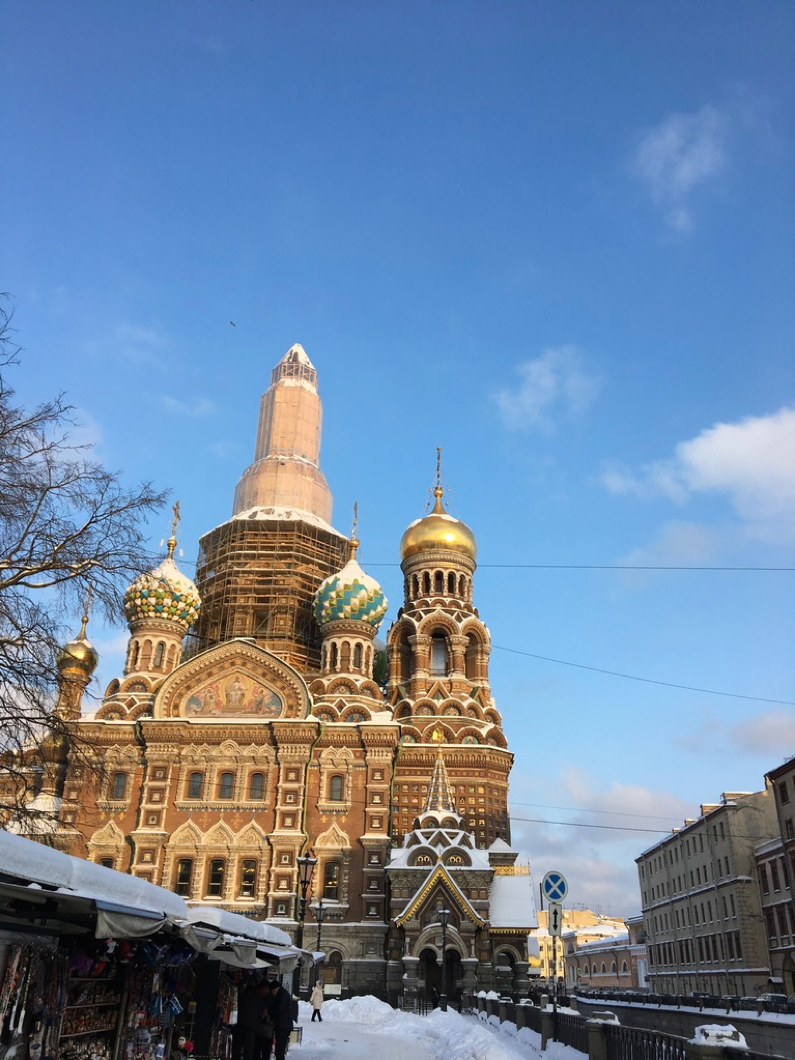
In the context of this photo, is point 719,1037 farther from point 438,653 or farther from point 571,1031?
point 438,653

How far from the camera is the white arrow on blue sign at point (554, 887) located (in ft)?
44.8

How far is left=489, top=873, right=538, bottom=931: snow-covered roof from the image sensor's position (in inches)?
1342

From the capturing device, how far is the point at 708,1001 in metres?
25.6

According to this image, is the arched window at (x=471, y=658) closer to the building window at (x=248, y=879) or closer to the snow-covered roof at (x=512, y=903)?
the snow-covered roof at (x=512, y=903)

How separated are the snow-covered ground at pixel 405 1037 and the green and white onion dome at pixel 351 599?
17886 mm

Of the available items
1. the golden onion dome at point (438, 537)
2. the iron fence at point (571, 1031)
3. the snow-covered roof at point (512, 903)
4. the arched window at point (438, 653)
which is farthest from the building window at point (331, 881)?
the iron fence at point (571, 1031)

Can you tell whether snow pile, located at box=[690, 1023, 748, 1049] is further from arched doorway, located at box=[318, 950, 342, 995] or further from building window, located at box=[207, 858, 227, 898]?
building window, located at box=[207, 858, 227, 898]

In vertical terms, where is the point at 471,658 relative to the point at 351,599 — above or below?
below

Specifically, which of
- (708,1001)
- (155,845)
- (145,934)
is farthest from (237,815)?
(145,934)

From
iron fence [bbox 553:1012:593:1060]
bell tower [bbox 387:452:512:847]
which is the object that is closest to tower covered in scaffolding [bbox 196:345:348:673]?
bell tower [bbox 387:452:512:847]

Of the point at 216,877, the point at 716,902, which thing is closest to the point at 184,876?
the point at 216,877

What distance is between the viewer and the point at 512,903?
35.2 meters

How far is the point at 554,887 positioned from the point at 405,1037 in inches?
369

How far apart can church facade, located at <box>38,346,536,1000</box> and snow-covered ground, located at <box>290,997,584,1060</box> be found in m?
6.36
